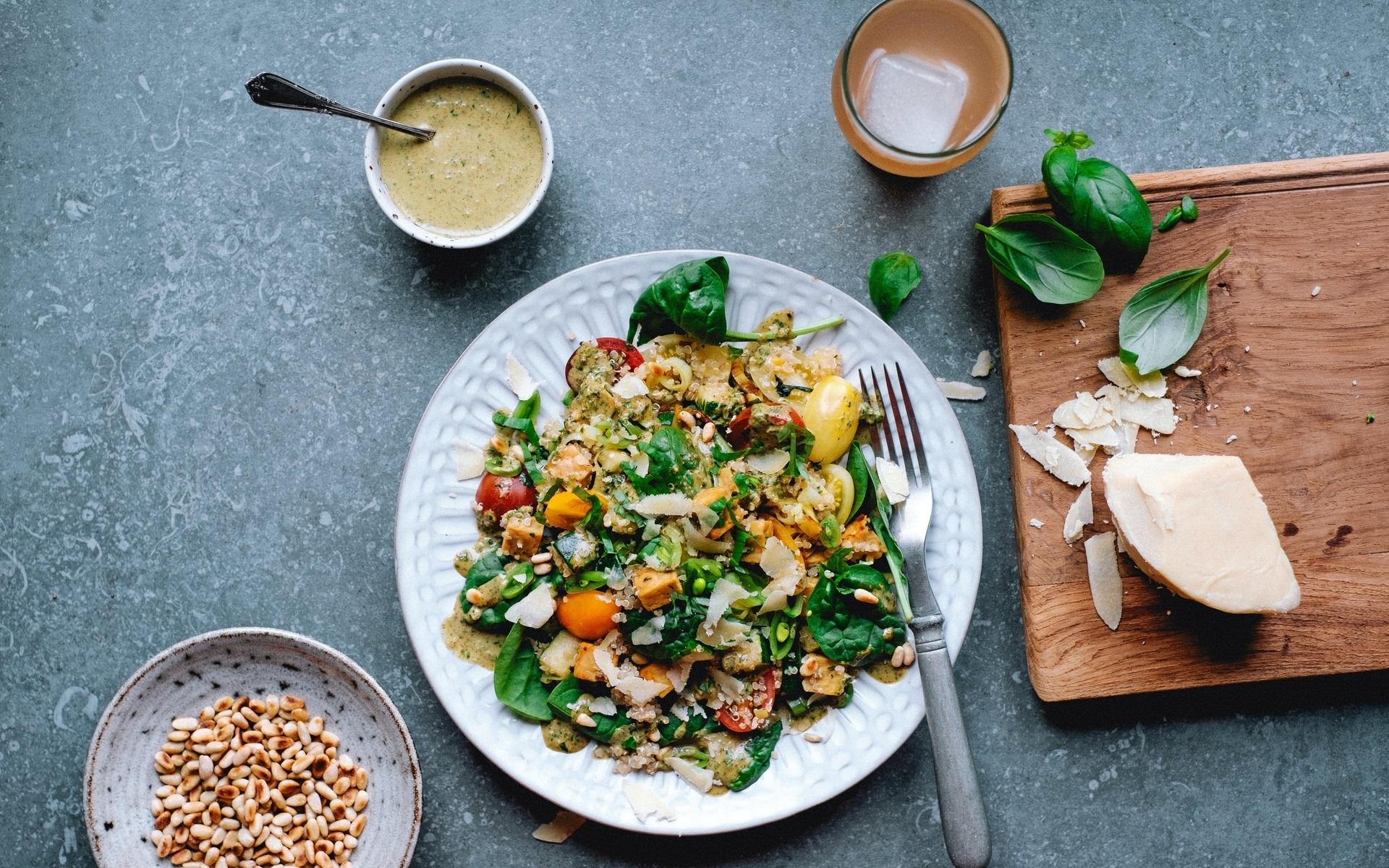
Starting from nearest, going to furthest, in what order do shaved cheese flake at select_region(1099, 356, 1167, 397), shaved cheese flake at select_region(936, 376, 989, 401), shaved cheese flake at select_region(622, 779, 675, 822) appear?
shaved cheese flake at select_region(622, 779, 675, 822) → shaved cheese flake at select_region(1099, 356, 1167, 397) → shaved cheese flake at select_region(936, 376, 989, 401)

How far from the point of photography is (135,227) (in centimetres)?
235

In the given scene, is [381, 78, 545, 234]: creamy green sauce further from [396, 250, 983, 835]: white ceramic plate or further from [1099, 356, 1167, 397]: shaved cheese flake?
[1099, 356, 1167, 397]: shaved cheese flake

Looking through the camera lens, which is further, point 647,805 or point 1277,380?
point 1277,380

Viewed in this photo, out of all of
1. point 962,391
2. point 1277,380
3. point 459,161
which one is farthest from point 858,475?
point 459,161

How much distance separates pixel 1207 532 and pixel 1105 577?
24 cm

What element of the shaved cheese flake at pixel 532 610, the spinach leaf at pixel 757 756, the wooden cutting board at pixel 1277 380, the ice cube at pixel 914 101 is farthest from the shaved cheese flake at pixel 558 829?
the ice cube at pixel 914 101

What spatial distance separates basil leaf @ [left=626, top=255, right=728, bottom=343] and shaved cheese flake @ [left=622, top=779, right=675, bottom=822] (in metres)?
1.06

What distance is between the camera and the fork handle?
2.01 m

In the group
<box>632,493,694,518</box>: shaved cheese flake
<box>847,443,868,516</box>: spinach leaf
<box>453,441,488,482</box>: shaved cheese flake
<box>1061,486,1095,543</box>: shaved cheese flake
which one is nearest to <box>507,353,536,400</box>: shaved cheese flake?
<box>453,441,488,482</box>: shaved cheese flake

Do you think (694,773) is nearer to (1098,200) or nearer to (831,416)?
(831,416)

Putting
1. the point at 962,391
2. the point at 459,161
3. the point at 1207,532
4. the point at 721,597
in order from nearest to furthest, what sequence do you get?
the point at 721,597 < the point at 1207,532 < the point at 459,161 < the point at 962,391

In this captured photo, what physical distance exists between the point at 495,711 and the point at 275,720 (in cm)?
56

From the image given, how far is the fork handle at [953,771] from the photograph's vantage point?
6.59ft

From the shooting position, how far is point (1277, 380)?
220 cm
